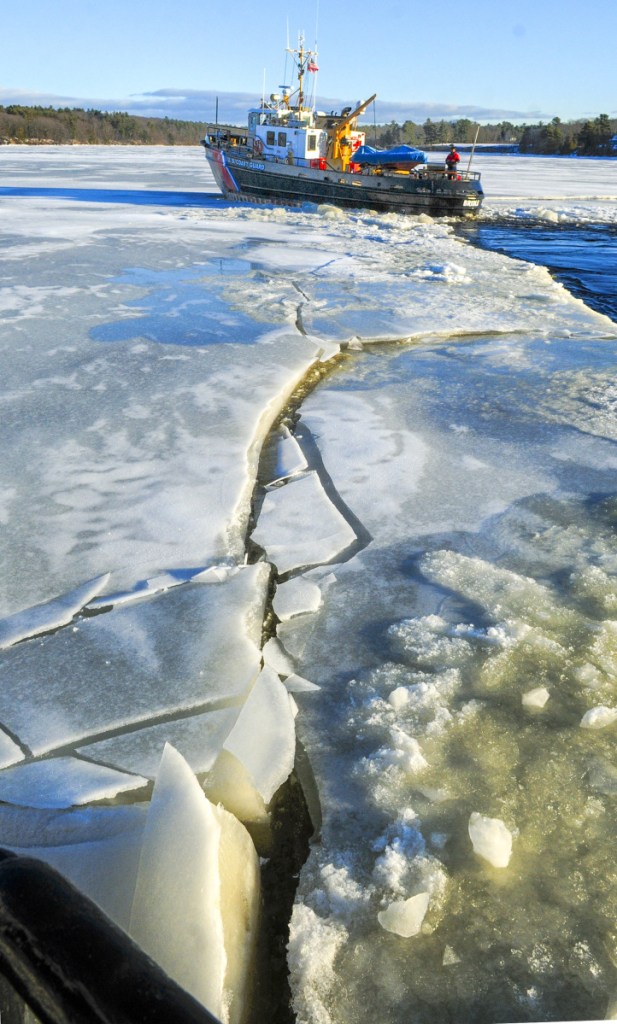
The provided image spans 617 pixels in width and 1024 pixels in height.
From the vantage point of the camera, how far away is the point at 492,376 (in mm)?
4754

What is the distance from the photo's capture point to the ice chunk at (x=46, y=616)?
2.10m

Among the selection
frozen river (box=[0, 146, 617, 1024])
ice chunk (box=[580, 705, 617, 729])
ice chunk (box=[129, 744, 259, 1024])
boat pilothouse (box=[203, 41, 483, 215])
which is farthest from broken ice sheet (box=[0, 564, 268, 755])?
boat pilothouse (box=[203, 41, 483, 215])

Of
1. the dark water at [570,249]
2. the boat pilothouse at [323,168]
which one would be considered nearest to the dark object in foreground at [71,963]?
the dark water at [570,249]

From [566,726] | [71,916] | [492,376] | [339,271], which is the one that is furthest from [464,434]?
[339,271]

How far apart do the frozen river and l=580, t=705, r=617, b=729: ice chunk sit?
11mm

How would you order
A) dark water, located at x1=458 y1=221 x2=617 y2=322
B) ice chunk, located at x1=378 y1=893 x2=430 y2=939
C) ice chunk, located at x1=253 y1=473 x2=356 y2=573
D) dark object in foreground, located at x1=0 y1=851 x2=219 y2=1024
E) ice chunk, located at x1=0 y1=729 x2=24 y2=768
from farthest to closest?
1. dark water, located at x1=458 y1=221 x2=617 y2=322
2. ice chunk, located at x1=253 y1=473 x2=356 y2=573
3. ice chunk, located at x1=0 y1=729 x2=24 y2=768
4. ice chunk, located at x1=378 y1=893 x2=430 y2=939
5. dark object in foreground, located at x1=0 y1=851 x2=219 y2=1024

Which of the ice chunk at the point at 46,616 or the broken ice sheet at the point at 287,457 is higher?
the broken ice sheet at the point at 287,457

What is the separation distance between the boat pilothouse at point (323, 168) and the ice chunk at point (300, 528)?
1618 centimetres

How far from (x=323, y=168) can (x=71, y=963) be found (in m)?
19.2

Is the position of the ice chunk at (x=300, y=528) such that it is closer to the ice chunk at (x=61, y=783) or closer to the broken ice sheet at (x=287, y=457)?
the broken ice sheet at (x=287, y=457)

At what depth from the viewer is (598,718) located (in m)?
1.77

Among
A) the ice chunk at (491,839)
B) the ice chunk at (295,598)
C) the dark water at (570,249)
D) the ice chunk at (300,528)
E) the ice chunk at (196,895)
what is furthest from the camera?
the dark water at (570,249)

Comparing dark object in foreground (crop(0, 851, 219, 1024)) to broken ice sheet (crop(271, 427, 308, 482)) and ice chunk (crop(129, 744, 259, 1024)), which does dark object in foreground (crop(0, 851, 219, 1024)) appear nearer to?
ice chunk (crop(129, 744, 259, 1024))

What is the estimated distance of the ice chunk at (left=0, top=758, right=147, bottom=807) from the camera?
1554 mm
